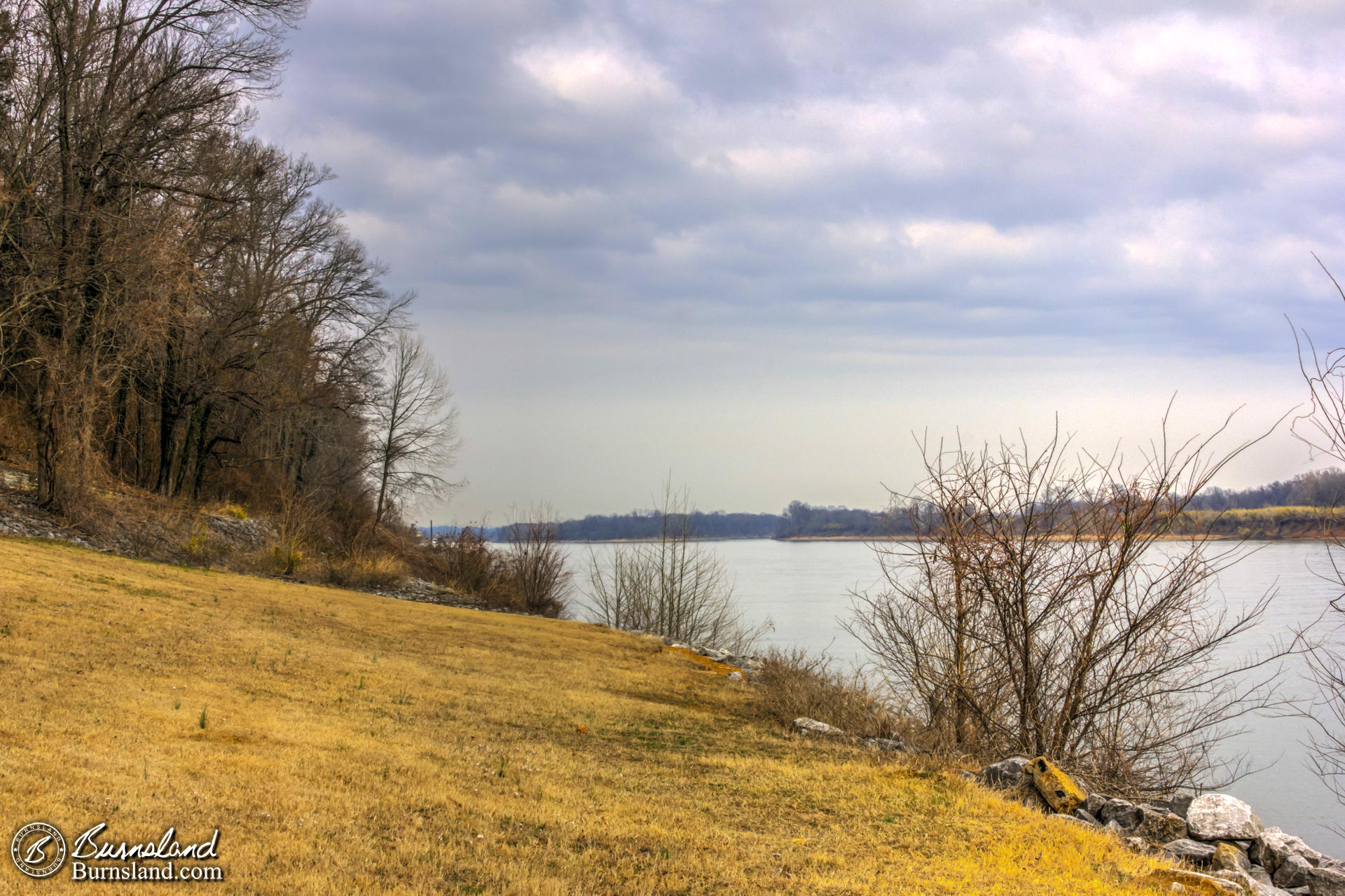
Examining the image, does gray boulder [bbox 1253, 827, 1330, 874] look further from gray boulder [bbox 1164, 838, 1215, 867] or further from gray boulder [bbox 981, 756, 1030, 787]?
gray boulder [bbox 981, 756, 1030, 787]

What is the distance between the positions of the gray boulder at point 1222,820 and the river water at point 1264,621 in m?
2.50

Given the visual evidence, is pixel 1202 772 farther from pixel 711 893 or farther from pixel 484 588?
pixel 484 588

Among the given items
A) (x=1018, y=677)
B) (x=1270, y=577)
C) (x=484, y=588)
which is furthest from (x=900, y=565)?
(x=1270, y=577)

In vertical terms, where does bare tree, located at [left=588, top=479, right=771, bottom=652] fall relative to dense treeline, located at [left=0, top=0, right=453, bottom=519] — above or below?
below

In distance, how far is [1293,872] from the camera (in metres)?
7.23

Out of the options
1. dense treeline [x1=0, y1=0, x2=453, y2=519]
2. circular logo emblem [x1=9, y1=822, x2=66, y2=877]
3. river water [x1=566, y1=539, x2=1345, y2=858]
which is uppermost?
dense treeline [x1=0, y1=0, x2=453, y2=519]

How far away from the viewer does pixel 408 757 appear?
7480 mm

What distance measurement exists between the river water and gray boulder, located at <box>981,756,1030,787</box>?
2992mm

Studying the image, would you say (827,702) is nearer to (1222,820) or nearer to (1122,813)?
(1122,813)

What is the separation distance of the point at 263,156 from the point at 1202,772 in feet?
118

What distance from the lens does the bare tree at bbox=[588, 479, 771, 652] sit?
29766 millimetres

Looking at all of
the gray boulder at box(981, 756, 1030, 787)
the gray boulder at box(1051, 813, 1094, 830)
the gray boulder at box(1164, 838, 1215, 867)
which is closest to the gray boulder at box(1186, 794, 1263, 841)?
the gray boulder at box(1164, 838, 1215, 867)

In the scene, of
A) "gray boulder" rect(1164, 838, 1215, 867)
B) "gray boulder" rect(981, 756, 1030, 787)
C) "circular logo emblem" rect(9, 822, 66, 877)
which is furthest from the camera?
"gray boulder" rect(981, 756, 1030, 787)

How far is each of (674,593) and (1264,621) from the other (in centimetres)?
1776
